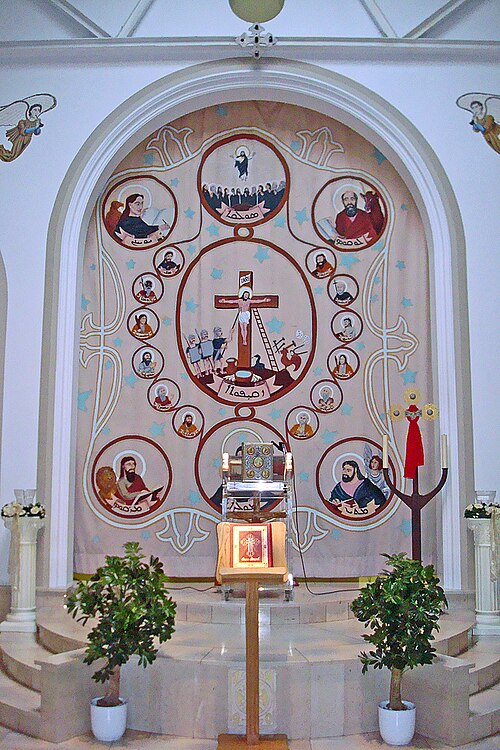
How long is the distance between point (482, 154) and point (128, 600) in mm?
4939

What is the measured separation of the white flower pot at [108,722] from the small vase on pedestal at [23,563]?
1.63 metres

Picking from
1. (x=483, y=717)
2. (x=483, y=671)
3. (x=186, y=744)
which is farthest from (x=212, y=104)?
(x=483, y=717)

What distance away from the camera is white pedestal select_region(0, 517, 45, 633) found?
6418 millimetres

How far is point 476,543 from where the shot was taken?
655cm

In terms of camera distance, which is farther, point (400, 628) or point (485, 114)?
point (485, 114)

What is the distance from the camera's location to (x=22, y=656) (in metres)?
5.79

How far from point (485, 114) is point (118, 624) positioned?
17.6ft

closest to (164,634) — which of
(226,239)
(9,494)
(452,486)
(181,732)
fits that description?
(181,732)

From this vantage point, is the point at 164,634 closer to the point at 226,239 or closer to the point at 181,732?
the point at 181,732

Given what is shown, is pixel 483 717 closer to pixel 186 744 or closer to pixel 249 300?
pixel 186 744

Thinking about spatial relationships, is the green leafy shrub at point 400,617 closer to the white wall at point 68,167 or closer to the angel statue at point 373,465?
the white wall at point 68,167

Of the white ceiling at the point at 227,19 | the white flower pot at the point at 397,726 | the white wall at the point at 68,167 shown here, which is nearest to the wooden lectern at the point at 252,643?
the white flower pot at the point at 397,726

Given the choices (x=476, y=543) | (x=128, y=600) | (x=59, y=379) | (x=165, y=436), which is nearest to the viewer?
(x=128, y=600)

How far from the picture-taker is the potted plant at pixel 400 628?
190 inches
